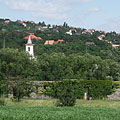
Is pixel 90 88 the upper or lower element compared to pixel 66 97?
lower

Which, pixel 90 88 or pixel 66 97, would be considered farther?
pixel 90 88

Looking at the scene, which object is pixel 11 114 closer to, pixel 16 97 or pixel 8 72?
pixel 16 97

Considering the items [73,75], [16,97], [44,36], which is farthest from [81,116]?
[44,36]

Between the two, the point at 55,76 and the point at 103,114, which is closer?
the point at 103,114

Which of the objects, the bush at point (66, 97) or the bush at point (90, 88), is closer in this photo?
the bush at point (66, 97)

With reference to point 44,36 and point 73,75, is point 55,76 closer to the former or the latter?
point 73,75

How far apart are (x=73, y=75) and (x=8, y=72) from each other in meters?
8.81

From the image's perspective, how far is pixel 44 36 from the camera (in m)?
102

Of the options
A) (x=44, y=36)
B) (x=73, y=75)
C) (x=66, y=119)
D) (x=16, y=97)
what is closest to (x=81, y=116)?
(x=66, y=119)

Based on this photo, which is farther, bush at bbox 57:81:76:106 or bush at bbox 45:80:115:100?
bush at bbox 45:80:115:100

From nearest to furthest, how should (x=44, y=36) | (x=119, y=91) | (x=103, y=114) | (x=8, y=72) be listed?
(x=103, y=114) < (x=119, y=91) < (x=8, y=72) < (x=44, y=36)

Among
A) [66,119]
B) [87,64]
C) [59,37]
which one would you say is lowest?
[66,119]

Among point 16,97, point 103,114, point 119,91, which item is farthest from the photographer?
point 119,91

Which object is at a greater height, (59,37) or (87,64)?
(59,37)
